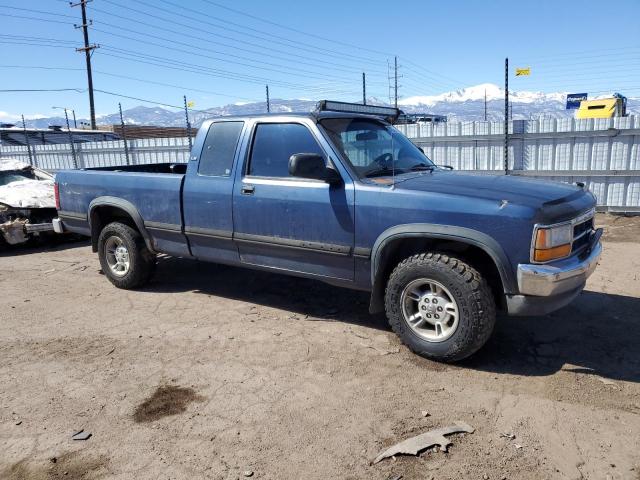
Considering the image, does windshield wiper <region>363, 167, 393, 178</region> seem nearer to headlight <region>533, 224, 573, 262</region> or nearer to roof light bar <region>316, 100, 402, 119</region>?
roof light bar <region>316, 100, 402, 119</region>

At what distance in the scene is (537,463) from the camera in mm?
2654

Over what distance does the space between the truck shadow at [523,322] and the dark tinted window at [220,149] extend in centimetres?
150

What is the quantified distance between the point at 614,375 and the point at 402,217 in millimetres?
1898

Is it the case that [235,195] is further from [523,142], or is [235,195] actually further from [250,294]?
[523,142]

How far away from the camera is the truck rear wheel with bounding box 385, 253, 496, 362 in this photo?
141 inches

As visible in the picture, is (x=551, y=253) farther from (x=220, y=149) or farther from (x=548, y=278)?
(x=220, y=149)

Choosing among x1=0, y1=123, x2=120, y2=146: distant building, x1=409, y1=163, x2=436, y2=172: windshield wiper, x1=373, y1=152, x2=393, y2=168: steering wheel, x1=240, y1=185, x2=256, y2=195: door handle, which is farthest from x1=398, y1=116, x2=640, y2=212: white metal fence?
x1=0, y1=123, x2=120, y2=146: distant building

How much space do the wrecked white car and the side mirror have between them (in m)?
6.32

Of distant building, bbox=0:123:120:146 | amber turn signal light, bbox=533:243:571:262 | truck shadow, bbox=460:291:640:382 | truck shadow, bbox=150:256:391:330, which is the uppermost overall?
distant building, bbox=0:123:120:146

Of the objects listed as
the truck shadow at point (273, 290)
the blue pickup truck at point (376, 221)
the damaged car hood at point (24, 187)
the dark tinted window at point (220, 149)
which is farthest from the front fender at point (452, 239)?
the damaged car hood at point (24, 187)

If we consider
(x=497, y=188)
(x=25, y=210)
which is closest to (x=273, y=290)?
(x=497, y=188)

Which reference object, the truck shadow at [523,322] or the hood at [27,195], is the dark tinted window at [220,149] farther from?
the hood at [27,195]

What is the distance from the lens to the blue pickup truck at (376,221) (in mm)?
3467

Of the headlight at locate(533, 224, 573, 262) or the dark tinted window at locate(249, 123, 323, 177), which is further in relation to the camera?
the dark tinted window at locate(249, 123, 323, 177)
